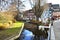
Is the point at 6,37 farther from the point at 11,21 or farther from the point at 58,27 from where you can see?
the point at 58,27

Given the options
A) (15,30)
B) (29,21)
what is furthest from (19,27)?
(29,21)

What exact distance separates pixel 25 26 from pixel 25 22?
0.16 feet

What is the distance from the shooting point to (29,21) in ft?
6.48

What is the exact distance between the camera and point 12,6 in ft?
6.21

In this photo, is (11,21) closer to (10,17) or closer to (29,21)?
(10,17)

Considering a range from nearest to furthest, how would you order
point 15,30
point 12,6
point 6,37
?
point 6,37 < point 15,30 < point 12,6

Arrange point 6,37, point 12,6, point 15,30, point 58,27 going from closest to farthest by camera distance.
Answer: point 6,37, point 15,30, point 12,6, point 58,27

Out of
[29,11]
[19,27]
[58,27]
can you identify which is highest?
[29,11]

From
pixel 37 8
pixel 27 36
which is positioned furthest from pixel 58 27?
pixel 27 36

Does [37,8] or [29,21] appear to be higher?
[37,8]

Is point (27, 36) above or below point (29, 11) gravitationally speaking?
below

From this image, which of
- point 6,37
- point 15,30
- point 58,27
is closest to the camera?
point 6,37

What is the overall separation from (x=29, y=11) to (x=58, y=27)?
65cm

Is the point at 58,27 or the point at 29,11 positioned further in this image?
the point at 58,27
